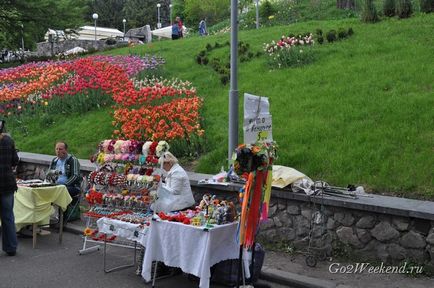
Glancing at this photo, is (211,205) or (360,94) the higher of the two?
(360,94)

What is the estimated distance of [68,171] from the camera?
9594 millimetres

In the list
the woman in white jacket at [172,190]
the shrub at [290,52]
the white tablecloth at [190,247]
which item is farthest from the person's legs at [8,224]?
the shrub at [290,52]

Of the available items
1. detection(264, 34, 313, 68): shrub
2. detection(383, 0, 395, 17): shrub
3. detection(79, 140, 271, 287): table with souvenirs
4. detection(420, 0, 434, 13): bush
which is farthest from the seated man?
detection(420, 0, 434, 13): bush

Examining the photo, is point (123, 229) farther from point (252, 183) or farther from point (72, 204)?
point (72, 204)

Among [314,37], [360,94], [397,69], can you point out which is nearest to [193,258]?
[360,94]

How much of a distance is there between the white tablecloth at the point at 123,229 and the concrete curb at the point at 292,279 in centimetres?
156

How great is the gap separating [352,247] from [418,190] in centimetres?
131

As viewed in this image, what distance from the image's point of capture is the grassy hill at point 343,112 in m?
8.24

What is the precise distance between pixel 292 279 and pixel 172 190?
6.19 feet

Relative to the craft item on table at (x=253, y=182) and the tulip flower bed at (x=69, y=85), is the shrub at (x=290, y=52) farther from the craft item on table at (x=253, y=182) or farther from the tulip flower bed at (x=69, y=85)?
the craft item on table at (x=253, y=182)

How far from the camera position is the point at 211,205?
6.52 meters

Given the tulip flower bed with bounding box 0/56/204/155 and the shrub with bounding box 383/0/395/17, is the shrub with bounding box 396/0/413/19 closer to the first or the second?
the shrub with bounding box 383/0/395/17

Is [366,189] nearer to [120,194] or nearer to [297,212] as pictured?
[297,212]

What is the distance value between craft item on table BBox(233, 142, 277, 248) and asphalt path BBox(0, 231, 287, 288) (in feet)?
3.43
